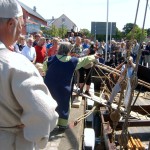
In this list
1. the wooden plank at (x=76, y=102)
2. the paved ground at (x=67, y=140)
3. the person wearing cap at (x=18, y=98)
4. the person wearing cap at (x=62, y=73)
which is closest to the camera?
the person wearing cap at (x=18, y=98)

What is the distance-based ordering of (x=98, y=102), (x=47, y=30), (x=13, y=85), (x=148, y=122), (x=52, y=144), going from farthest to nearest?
(x=47, y=30) < (x=98, y=102) < (x=148, y=122) < (x=52, y=144) < (x=13, y=85)

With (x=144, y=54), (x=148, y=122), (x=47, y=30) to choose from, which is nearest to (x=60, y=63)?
(x=148, y=122)

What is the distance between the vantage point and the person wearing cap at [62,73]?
5457mm

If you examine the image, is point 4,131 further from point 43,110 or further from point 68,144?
point 68,144

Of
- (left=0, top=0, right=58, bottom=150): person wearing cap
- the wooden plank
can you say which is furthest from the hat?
the wooden plank

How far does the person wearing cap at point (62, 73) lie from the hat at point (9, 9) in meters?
3.71

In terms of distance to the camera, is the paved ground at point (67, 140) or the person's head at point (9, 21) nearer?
the person's head at point (9, 21)

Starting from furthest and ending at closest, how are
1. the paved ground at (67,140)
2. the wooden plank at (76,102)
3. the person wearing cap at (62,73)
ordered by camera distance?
the wooden plank at (76,102), the person wearing cap at (62,73), the paved ground at (67,140)

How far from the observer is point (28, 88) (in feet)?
5.24

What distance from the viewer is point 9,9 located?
168 centimetres

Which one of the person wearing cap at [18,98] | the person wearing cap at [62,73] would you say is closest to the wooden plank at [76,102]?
the person wearing cap at [62,73]

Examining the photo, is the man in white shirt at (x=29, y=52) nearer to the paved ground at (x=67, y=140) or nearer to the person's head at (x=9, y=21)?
the paved ground at (x=67, y=140)

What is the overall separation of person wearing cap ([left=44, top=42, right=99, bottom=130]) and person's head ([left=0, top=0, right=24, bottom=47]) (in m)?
3.69

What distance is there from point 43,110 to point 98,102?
6.88 meters
